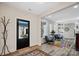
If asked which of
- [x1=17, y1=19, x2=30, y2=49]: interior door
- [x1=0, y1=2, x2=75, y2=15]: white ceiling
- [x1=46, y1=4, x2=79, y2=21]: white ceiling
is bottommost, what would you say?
[x1=17, y1=19, x2=30, y2=49]: interior door

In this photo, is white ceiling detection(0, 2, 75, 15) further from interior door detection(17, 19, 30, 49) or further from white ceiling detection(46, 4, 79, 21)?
interior door detection(17, 19, 30, 49)

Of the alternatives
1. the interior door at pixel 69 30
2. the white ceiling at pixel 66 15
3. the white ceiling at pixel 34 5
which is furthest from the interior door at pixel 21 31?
the interior door at pixel 69 30

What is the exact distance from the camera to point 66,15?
237 cm

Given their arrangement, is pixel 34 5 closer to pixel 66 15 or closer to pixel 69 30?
pixel 66 15

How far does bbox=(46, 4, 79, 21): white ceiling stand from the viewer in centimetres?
219

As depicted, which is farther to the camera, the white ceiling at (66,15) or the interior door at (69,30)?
the interior door at (69,30)

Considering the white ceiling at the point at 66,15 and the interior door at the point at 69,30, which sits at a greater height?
the white ceiling at the point at 66,15

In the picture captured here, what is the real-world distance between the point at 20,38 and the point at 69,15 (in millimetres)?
1413

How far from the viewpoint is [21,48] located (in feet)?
8.21

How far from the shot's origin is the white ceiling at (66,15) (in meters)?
2.19

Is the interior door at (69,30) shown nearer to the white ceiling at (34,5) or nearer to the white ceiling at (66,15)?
the white ceiling at (66,15)

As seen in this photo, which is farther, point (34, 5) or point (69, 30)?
point (69, 30)

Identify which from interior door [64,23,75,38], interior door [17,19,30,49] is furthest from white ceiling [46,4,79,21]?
interior door [17,19,30,49]

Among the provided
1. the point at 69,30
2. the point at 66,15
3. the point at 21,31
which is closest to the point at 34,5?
the point at 21,31
